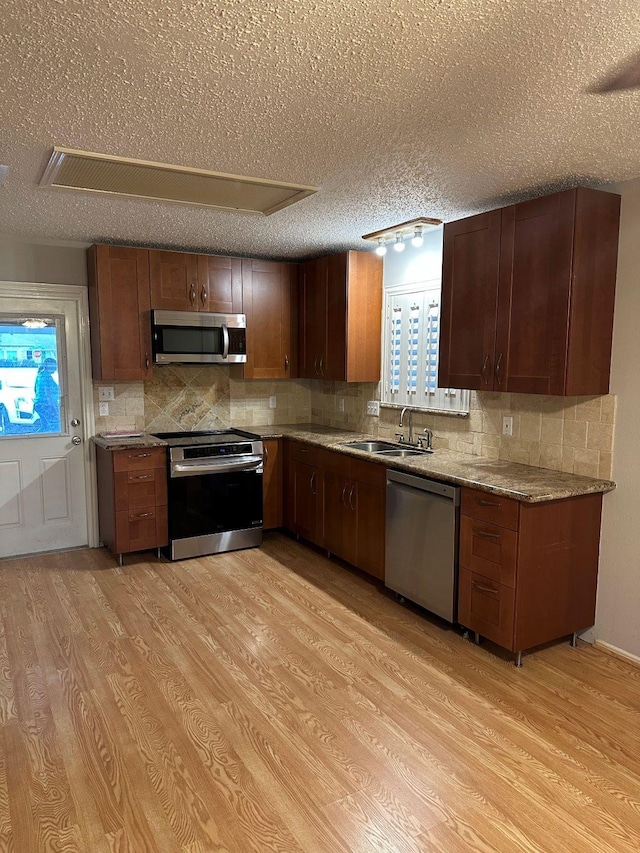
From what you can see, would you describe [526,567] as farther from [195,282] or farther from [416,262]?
[195,282]

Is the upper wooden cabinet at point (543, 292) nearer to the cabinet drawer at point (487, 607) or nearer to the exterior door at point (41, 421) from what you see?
the cabinet drawer at point (487, 607)

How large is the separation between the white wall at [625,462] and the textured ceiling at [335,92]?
0.34 meters

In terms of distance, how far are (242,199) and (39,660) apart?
8.57 ft

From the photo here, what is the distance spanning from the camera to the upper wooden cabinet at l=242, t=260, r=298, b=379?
16.3 feet

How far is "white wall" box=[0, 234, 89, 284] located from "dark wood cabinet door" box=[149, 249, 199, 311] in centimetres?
56

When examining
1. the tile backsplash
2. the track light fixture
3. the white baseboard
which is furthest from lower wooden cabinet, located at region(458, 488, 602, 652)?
the track light fixture

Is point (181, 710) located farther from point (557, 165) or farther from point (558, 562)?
point (557, 165)

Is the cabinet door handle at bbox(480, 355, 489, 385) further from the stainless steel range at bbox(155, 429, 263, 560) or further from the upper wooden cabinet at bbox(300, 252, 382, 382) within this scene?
the stainless steel range at bbox(155, 429, 263, 560)

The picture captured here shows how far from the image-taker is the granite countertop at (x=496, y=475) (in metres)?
2.89

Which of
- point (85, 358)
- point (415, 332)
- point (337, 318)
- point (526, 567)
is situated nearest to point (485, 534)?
point (526, 567)

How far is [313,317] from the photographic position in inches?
198

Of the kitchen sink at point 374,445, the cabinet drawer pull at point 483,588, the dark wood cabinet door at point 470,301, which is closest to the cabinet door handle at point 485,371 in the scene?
the dark wood cabinet door at point 470,301

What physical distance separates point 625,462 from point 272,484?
2753mm

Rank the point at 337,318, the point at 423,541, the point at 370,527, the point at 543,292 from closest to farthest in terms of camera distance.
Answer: the point at 543,292, the point at 423,541, the point at 370,527, the point at 337,318
